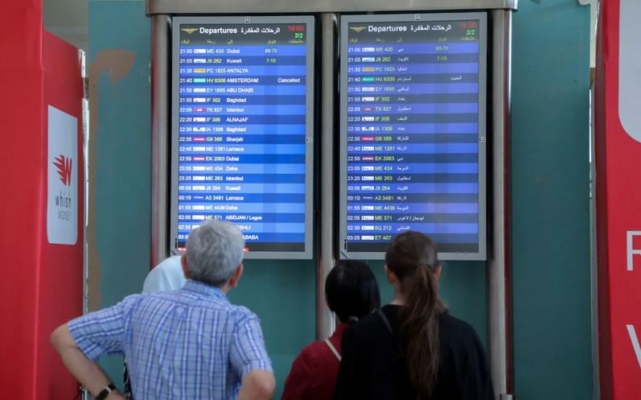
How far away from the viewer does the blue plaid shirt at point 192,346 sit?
2.38 metres

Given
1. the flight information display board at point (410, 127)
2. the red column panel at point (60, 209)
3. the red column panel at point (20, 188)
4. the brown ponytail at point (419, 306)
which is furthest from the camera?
the flight information display board at point (410, 127)

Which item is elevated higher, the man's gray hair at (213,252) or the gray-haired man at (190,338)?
the man's gray hair at (213,252)

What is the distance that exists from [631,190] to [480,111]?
77cm

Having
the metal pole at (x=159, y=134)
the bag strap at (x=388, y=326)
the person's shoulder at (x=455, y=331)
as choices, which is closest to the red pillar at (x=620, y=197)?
the person's shoulder at (x=455, y=331)

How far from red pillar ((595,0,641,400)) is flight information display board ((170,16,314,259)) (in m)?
1.24

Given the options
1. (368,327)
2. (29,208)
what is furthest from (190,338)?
(29,208)

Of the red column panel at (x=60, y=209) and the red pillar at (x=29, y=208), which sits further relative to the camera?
the red column panel at (x=60, y=209)

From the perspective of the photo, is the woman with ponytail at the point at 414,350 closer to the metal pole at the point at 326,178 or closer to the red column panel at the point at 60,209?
the metal pole at the point at 326,178

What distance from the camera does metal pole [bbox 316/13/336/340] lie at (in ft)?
13.1

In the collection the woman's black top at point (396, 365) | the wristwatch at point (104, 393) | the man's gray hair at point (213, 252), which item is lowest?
the wristwatch at point (104, 393)

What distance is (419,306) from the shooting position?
2395 millimetres

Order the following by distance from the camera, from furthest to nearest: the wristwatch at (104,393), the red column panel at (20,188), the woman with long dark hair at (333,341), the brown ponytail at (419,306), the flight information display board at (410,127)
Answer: the flight information display board at (410,127), the red column panel at (20,188), the woman with long dark hair at (333,341), the wristwatch at (104,393), the brown ponytail at (419,306)

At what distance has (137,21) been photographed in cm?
438

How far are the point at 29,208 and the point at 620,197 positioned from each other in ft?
7.61
